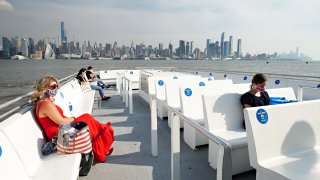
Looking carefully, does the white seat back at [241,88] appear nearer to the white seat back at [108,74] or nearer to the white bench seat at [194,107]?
the white bench seat at [194,107]

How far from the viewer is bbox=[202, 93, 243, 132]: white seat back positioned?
3160 mm

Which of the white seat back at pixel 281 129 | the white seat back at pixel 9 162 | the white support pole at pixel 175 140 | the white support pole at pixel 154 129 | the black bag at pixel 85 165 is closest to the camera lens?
the white seat back at pixel 9 162

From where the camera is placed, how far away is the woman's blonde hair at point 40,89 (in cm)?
268

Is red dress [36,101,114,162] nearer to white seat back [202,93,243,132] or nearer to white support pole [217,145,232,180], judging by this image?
white seat back [202,93,243,132]

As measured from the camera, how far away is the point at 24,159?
2070 mm

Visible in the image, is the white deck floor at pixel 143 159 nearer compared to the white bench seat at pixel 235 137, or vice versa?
the white bench seat at pixel 235 137

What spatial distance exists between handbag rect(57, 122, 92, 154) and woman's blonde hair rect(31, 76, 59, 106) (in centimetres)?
48

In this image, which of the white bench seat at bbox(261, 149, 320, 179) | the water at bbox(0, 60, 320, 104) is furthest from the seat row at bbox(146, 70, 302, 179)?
the water at bbox(0, 60, 320, 104)

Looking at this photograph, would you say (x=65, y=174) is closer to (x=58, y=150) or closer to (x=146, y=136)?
(x=58, y=150)

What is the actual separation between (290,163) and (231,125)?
127 cm

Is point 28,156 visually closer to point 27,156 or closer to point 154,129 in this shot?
point 27,156

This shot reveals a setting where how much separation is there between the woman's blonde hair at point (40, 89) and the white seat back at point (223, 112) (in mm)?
2131

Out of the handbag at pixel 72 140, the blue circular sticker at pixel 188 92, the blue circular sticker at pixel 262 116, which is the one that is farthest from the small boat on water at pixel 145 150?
the blue circular sticker at pixel 262 116

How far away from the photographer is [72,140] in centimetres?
253
